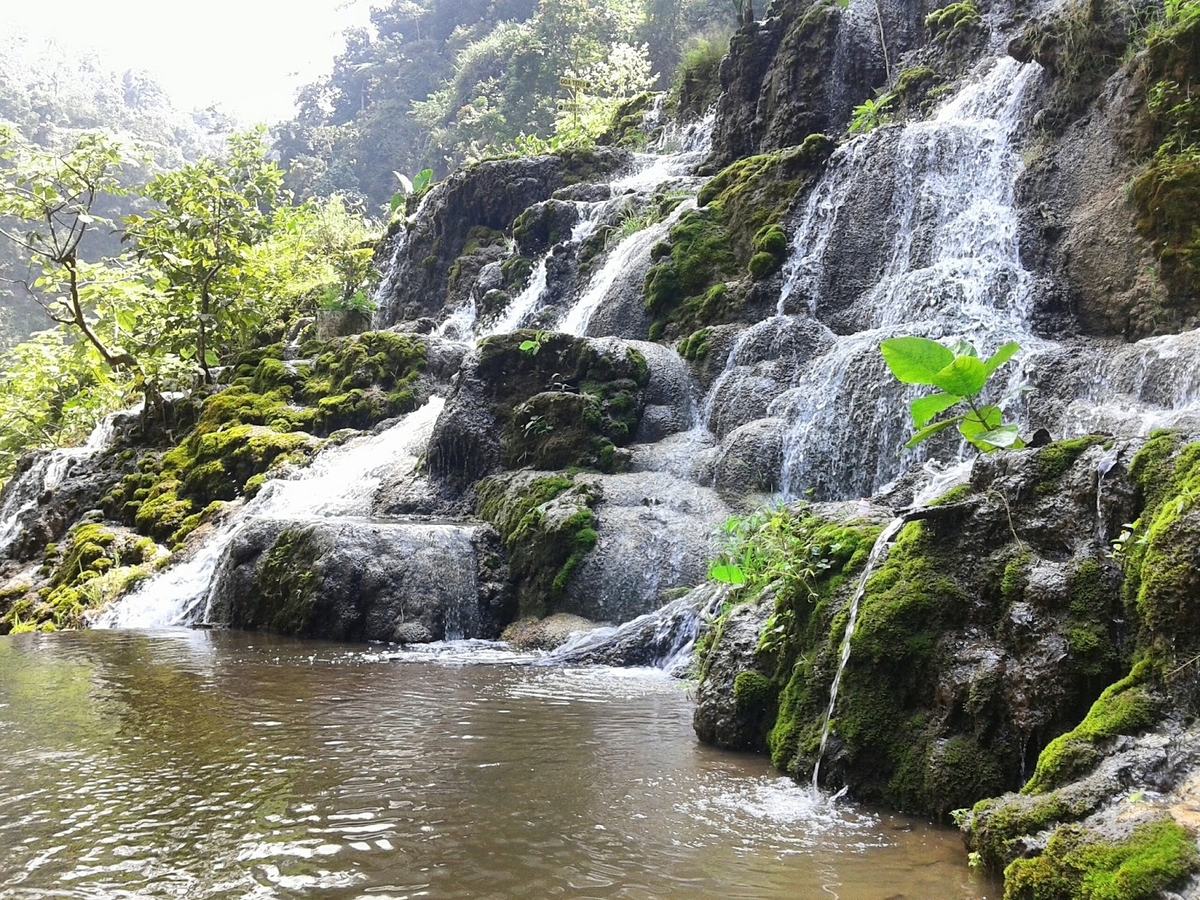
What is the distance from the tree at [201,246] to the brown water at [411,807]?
46.0 ft

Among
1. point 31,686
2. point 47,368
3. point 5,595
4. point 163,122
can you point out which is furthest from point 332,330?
point 163,122

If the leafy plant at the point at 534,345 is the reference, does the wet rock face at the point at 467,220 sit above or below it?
above

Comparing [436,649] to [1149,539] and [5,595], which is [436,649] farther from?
[5,595]

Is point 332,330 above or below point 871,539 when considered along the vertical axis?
above

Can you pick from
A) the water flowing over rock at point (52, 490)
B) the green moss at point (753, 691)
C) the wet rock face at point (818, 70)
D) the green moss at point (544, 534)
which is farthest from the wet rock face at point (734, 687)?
the water flowing over rock at point (52, 490)

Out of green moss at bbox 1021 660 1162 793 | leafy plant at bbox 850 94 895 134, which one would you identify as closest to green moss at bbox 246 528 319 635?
green moss at bbox 1021 660 1162 793

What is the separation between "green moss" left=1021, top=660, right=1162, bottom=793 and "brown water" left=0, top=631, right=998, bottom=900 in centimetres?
44

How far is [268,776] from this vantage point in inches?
163

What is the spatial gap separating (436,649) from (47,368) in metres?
19.3

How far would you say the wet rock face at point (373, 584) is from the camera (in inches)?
380

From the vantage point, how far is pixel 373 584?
979cm

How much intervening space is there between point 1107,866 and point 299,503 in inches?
502

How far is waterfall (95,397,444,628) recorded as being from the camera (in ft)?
39.0

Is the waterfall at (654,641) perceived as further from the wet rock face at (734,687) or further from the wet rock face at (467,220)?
the wet rock face at (467,220)
